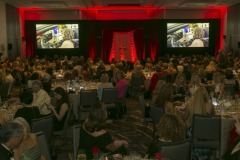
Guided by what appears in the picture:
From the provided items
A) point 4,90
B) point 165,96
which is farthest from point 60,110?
point 4,90

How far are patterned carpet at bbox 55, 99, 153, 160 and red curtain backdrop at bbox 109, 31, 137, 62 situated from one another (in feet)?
46.6

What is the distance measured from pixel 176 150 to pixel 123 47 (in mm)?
22011

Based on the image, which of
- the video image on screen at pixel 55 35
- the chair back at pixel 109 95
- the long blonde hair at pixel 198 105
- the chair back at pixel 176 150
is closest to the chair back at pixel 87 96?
the chair back at pixel 109 95

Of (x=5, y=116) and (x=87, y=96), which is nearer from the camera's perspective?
(x=5, y=116)

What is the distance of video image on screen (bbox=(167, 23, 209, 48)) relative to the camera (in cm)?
2639

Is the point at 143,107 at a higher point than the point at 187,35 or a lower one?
lower

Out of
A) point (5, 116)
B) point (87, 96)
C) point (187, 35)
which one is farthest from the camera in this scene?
point (187, 35)

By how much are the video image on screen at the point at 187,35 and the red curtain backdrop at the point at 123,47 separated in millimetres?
2295

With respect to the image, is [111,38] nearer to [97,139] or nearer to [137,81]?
[137,81]

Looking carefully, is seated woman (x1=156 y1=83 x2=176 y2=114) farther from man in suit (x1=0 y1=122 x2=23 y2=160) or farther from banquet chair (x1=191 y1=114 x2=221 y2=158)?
man in suit (x1=0 y1=122 x2=23 y2=160)

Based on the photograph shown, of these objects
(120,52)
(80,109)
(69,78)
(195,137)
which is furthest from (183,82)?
(120,52)

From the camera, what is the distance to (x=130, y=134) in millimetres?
9562

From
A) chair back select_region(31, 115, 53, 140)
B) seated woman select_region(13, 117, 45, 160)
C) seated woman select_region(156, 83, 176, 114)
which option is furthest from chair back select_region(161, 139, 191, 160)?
seated woman select_region(156, 83, 176, 114)

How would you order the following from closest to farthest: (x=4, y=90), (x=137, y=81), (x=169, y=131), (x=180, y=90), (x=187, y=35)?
(x=169, y=131) → (x=180, y=90) → (x=4, y=90) → (x=137, y=81) → (x=187, y=35)
